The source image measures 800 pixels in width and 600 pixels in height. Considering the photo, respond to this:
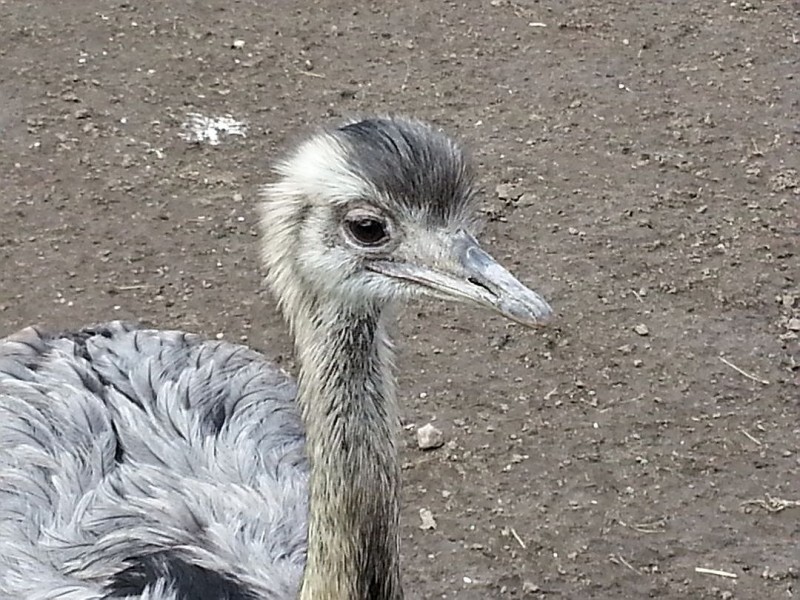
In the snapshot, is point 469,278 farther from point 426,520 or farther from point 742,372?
point 742,372

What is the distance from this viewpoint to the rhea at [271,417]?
235 cm

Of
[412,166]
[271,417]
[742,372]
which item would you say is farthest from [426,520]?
[412,166]

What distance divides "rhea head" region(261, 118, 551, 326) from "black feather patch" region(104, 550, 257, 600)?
1.64 ft

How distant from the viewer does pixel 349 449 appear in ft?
7.69

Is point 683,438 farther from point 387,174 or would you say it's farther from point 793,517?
point 387,174

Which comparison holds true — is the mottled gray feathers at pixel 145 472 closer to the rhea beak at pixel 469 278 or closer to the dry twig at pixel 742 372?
the rhea beak at pixel 469 278

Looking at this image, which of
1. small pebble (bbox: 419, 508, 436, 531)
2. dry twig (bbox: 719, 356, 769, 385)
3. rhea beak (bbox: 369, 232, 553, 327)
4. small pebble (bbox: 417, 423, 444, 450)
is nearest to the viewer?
rhea beak (bbox: 369, 232, 553, 327)

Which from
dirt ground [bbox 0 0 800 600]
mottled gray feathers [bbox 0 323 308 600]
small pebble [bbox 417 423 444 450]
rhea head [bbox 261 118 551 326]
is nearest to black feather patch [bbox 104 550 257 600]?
mottled gray feathers [bbox 0 323 308 600]

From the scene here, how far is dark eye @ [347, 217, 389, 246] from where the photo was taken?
239cm

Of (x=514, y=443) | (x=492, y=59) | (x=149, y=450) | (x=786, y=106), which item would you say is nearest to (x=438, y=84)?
(x=492, y=59)

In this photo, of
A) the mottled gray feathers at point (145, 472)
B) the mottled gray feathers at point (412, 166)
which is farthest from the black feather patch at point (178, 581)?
the mottled gray feathers at point (412, 166)

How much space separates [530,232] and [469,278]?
235cm

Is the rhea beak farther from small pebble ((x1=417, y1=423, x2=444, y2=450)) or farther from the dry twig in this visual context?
the dry twig

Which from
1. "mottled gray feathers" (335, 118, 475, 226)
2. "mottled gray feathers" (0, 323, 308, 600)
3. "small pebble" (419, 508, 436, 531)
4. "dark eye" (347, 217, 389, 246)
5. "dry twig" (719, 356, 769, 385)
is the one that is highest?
"mottled gray feathers" (335, 118, 475, 226)
